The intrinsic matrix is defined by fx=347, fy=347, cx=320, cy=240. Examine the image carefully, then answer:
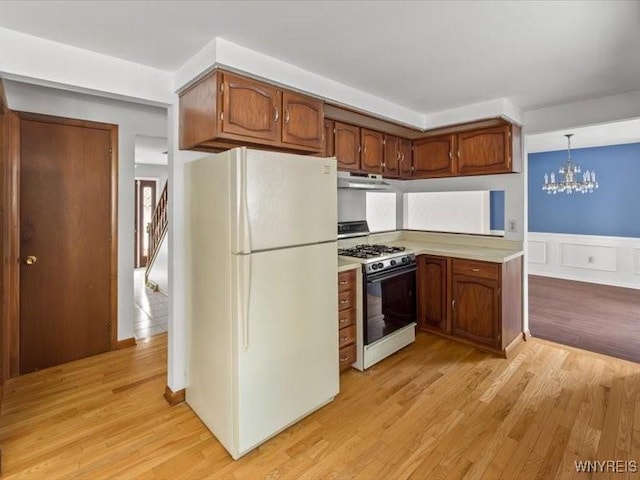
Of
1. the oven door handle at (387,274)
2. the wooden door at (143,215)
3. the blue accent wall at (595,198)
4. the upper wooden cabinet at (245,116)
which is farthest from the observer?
the wooden door at (143,215)

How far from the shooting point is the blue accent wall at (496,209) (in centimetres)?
361

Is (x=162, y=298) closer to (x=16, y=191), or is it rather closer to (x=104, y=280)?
(x=104, y=280)

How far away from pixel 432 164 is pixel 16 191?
3.78m

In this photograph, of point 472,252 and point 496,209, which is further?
point 496,209

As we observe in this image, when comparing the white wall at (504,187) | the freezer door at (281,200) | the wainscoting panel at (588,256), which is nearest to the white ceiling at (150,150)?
the freezer door at (281,200)

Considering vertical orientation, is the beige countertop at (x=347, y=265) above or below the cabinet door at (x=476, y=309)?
above

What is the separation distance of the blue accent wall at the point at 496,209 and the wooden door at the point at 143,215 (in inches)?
259

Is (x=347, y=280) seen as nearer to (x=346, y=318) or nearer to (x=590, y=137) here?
(x=346, y=318)

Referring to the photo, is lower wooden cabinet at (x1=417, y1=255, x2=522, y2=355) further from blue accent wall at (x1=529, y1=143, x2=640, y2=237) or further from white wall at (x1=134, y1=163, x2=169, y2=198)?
white wall at (x1=134, y1=163, x2=169, y2=198)

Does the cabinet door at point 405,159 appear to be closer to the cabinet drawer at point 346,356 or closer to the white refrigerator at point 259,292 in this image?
the white refrigerator at point 259,292

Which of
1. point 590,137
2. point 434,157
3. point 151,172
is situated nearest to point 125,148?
point 434,157

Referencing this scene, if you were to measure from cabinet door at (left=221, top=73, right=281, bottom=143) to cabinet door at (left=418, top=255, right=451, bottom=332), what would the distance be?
209cm

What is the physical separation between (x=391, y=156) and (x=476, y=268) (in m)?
1.39

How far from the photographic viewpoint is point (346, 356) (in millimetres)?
2812
